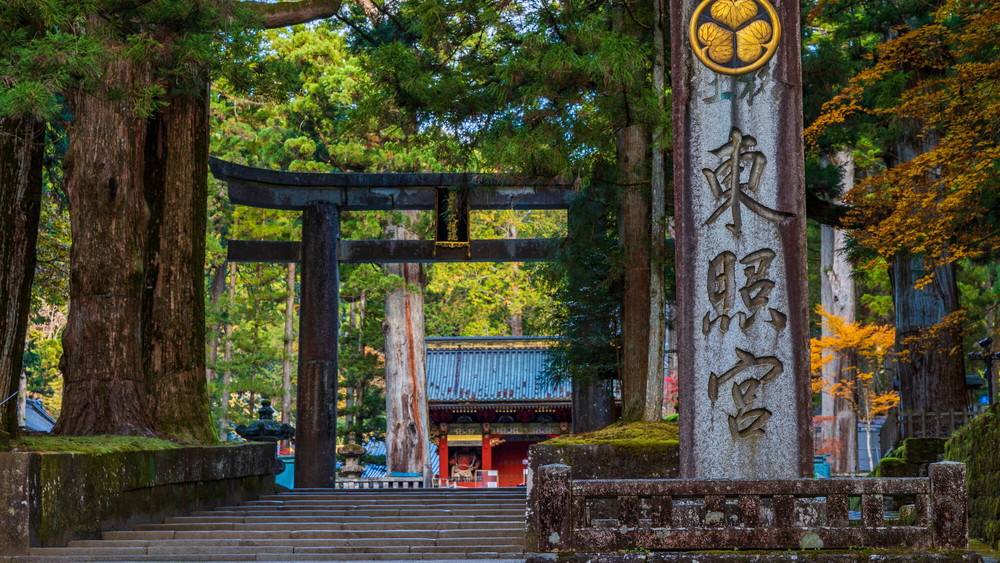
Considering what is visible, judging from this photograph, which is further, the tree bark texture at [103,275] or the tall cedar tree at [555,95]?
the tree bark texture at [103,275]

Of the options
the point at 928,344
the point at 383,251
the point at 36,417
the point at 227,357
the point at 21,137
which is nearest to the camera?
the point at 21,137

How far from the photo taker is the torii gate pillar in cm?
1644

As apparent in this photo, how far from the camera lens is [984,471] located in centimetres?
1057

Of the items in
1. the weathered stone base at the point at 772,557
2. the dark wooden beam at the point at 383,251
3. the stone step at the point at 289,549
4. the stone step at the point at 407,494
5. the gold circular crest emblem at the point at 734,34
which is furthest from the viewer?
the dark wooden beam at the point at 383,251

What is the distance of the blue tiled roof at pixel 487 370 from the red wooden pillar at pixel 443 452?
1.33 metres

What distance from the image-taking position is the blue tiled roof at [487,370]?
27.9 metres

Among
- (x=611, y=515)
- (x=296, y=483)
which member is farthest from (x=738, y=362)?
(x=296, y=483)

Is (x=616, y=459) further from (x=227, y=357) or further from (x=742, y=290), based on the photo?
(x=227, y=357)

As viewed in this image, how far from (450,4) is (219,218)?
1984 centimetres

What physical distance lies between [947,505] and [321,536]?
558cm

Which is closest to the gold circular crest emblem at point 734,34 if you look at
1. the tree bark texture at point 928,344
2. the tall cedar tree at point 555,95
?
the tall cedar tree at point 555,95

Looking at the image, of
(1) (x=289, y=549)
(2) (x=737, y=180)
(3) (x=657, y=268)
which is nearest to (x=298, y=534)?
(1) (x=289, y=549)

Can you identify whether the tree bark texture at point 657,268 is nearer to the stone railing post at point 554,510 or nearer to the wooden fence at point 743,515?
the wooden fence at point 743,515

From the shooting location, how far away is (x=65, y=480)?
889cm
